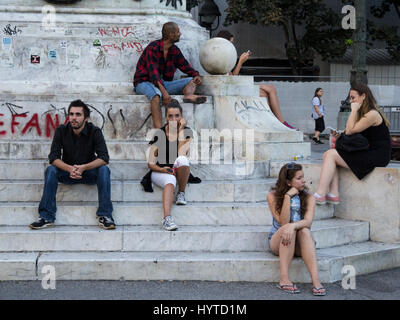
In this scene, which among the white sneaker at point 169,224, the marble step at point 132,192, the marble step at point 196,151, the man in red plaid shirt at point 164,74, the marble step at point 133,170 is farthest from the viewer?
the man in red plaid shirt at point 164,74

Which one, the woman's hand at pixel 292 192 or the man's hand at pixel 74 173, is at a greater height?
the man's hand at pixel 74 173

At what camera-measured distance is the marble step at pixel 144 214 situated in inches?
257

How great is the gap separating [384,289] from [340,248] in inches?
28.5

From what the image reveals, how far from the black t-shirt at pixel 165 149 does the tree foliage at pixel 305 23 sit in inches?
687

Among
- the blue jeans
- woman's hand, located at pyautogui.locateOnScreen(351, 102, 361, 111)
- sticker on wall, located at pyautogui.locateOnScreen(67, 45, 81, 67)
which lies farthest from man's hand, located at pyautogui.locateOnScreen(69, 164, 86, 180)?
sticker on wall, located at pyautogui.locateOnScreen(67, 45, 81, 67)

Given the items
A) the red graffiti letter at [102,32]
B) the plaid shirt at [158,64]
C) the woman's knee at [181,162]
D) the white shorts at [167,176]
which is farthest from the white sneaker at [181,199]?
the red graffiti letter at [102,32]

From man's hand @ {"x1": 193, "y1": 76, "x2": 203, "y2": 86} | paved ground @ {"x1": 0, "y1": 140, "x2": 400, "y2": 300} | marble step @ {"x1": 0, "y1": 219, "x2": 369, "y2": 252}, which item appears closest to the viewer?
paved ground @ {"x1": 0, "y1": 140, "x2": 400, "y2": 300}

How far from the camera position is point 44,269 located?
587 centimetres

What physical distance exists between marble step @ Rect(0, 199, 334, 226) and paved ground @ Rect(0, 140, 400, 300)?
0.86 metres

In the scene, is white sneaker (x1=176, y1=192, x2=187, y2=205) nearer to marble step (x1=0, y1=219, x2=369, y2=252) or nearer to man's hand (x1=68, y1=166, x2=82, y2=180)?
marble step (x1=0, y1=219, x2=369, y2=252)

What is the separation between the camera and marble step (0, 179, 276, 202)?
22.5 ft

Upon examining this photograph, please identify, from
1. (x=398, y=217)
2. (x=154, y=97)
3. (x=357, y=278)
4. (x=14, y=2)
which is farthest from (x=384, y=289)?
(x=14, y=2)

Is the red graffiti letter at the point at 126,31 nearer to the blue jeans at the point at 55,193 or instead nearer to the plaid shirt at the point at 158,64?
the plaid shirt at the point at 158,64

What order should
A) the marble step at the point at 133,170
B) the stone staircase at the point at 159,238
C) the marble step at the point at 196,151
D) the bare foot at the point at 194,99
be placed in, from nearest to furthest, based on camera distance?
the stone staircase at the point at 159,238
the marble step at the point at 133,170
the marble step at the point at 196,151
the bare foot at the point at 194,99
